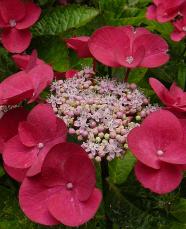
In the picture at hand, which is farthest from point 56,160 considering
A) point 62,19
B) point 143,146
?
point 62,19

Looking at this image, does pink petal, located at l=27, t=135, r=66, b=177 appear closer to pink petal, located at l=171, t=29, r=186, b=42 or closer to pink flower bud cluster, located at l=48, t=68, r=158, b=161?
pink flower bud cluster, located at l=48, t=68, r=158, b=161

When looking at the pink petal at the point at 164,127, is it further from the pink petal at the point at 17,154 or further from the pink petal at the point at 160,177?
the pink petal at the point at 17,154

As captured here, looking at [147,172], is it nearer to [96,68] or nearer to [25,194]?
[25,194]

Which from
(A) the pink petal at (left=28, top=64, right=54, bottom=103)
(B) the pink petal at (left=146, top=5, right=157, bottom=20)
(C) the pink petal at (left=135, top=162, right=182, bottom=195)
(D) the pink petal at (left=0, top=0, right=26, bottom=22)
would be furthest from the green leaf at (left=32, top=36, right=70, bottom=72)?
(C) the pink petal at (left=135, top=162, right=182, bottom=195)

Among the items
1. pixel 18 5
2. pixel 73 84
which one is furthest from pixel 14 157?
pixel 18 5

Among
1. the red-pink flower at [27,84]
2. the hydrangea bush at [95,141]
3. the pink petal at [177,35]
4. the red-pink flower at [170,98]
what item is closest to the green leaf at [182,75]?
the pink petal at [177,35]

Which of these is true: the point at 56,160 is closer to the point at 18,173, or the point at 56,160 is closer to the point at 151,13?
the point at 18,173
